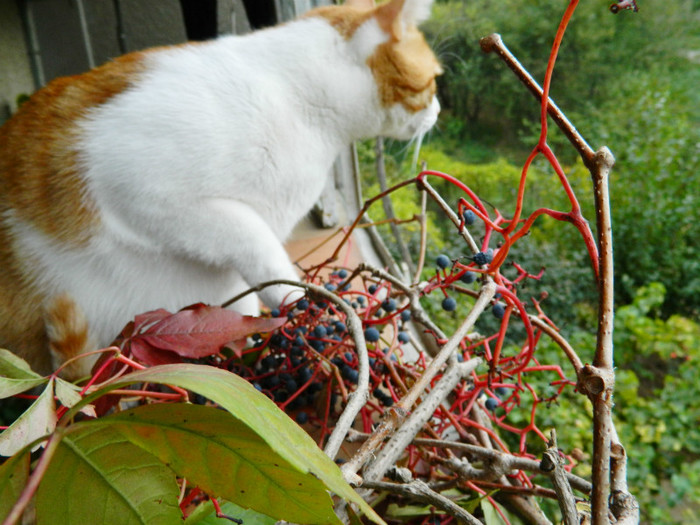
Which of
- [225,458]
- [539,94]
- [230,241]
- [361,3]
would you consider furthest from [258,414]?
[361,3]

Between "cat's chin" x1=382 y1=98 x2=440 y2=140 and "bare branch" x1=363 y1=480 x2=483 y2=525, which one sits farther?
"cat's chin" x1=382 y1=98 x2=440 y2=140

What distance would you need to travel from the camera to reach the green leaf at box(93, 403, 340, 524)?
0.17m

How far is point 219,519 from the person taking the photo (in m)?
0.24

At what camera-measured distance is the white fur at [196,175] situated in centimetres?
48

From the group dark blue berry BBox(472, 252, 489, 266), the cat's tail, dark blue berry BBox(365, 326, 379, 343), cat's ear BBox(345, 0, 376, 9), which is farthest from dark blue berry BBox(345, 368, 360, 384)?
cat's ear BBox(345, 0, 376, 9)

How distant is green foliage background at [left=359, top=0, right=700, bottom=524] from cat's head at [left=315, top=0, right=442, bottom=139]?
0.18 meters

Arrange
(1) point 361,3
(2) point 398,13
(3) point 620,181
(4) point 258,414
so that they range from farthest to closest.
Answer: (3) point 620,181 → (1) point 361,3 → (2) point 398,13 → (4) point 258,414

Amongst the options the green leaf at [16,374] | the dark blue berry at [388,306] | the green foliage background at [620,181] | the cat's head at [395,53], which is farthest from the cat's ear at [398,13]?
the green leaf at [16,374]

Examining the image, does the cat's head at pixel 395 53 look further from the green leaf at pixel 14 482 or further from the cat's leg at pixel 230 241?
the green leaf at pixel 14 482

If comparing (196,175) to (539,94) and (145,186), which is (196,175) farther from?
(539,94)

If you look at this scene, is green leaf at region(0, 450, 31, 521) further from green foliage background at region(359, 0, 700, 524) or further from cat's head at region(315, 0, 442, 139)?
cat's head at region(315, 0, 442, 139)

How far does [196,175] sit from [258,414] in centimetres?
37

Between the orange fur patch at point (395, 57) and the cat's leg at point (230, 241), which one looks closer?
the cat's leg at point (230, 241)

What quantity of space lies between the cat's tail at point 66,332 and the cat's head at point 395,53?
0.40 meters
